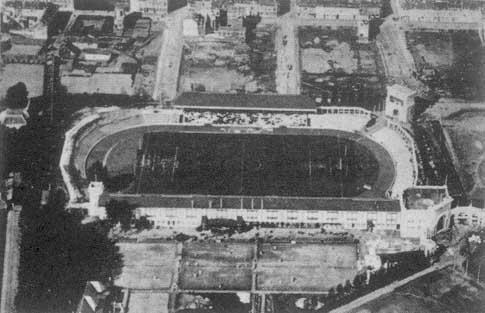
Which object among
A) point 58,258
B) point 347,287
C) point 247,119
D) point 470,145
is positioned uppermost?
point 247,119

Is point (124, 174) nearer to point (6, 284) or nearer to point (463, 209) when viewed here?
point (6, 284)

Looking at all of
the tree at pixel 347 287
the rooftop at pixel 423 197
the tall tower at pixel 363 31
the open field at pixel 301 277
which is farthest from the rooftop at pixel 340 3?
the tree at pixel 347 287

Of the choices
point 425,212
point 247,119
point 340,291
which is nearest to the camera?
point 340,291

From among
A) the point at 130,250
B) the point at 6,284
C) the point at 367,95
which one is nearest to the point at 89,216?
the point at 130,250

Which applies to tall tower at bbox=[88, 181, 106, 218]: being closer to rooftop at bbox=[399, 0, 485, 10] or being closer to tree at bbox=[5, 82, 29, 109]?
tree at bbox=[5, 82, 29, 109]

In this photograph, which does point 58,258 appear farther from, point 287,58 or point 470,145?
point 287,58

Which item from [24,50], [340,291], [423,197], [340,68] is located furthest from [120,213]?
[340,68]
